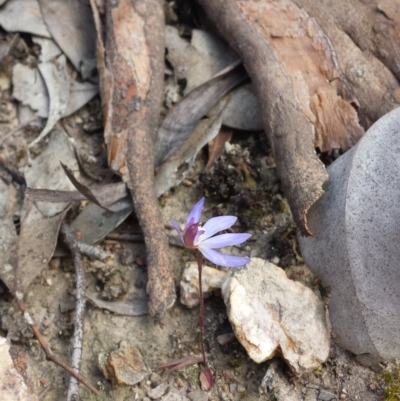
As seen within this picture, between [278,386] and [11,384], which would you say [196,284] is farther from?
[11,384]

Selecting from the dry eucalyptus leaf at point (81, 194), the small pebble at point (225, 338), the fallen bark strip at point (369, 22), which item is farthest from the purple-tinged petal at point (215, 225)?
the fallen bark strip at point (369, 22)

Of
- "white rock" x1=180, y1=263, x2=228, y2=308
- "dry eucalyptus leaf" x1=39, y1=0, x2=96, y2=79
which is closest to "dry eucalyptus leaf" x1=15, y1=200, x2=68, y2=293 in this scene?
"white rock" x1=180, y1=263, x2=228, y2=308

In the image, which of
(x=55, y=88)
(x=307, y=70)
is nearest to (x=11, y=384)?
(x=55, y=88)

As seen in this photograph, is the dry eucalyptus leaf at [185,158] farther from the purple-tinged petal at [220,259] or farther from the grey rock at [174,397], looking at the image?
the grey rock at [174,397]

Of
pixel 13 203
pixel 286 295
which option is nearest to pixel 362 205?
pixel 286 295

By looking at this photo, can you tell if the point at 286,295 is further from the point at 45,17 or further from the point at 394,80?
the point at 45,17

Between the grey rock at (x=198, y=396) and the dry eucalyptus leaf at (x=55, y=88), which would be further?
the dry eucalyptus leaf at (x=55, y=88)
